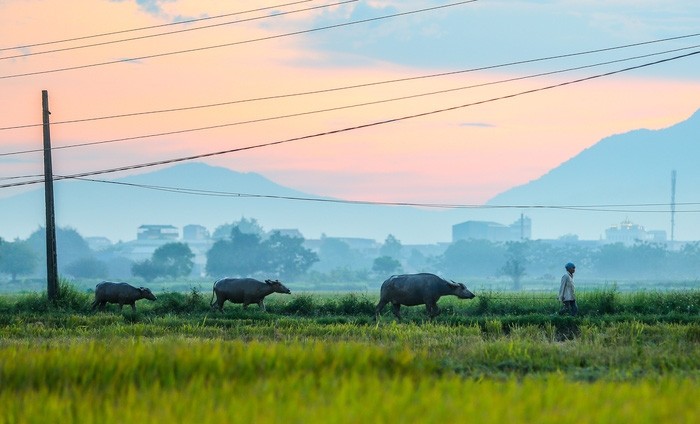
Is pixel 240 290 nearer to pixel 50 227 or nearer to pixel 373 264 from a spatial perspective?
pixel 50 227

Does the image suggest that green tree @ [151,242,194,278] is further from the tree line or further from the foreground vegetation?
the foreground vegetation

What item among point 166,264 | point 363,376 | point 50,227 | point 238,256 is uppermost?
point 50,227

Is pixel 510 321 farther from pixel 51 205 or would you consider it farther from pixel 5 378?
pixel 51 205

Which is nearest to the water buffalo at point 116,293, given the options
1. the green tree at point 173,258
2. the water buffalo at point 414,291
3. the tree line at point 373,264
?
the water buffalo at point 414,291

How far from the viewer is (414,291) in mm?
26859

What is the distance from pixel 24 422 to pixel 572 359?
8.40 metres

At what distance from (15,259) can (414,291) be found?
446 ft

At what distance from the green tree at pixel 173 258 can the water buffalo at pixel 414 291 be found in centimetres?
11336

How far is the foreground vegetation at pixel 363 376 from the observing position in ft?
32.0

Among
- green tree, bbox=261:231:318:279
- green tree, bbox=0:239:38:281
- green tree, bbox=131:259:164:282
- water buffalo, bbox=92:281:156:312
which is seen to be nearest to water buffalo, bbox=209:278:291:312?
water buffalo, bbox=92:281:156:312

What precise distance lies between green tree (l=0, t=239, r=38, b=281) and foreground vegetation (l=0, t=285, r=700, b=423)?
451 feet

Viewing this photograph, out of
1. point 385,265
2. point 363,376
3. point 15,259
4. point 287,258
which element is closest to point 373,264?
point 385,265

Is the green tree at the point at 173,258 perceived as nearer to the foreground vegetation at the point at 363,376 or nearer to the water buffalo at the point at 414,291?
the water buffalo at the point at 414,291

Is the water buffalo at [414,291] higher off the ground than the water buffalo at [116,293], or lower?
higher
